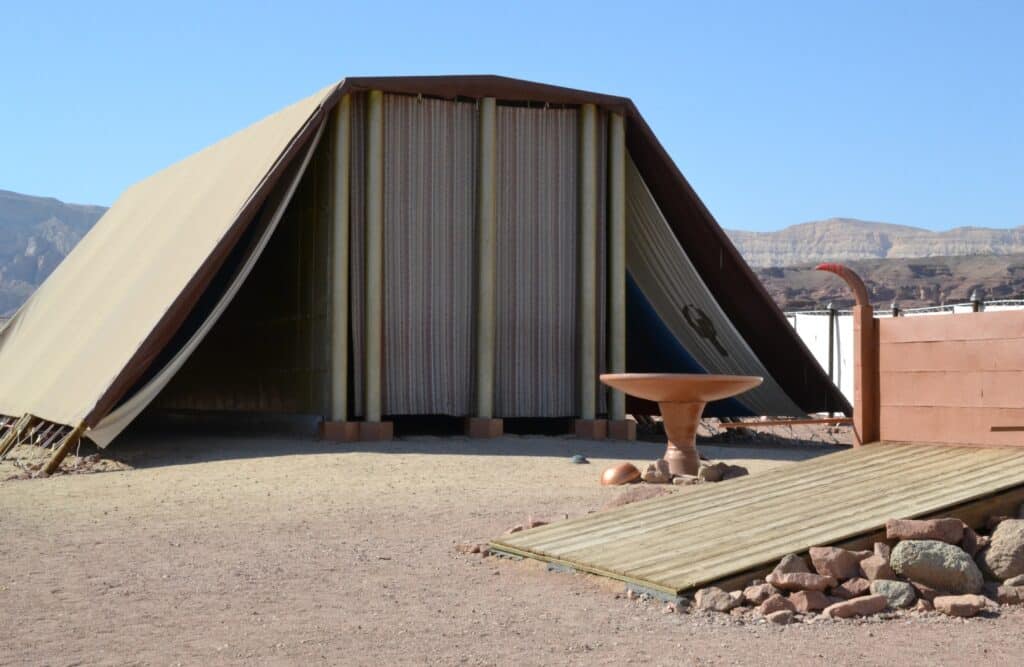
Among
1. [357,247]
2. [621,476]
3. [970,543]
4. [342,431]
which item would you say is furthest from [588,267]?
[970,543]

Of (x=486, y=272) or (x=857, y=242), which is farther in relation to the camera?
(x=857, y=242)

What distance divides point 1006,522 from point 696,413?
4.25m

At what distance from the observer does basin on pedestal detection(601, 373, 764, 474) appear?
10.4m

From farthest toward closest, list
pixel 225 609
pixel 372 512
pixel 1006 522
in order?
pixel 372 512, pixel 1006 522, pixel 225 609

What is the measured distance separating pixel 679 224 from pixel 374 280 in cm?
437

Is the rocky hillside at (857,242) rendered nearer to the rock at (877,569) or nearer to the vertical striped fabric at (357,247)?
the vertical striped fabric at (357,247)

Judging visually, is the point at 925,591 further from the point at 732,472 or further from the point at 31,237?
the point at 31,237

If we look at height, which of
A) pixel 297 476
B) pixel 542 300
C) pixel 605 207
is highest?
pixel 605 207

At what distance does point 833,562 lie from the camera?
601 cm

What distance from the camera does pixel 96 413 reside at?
501 inches

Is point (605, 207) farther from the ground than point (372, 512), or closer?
farther from the ground

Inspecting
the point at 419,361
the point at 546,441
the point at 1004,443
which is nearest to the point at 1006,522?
the point at 1004,443

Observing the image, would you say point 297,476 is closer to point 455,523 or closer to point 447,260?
point 455,523

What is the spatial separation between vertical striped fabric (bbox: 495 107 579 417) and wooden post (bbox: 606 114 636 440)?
1.48 ft
